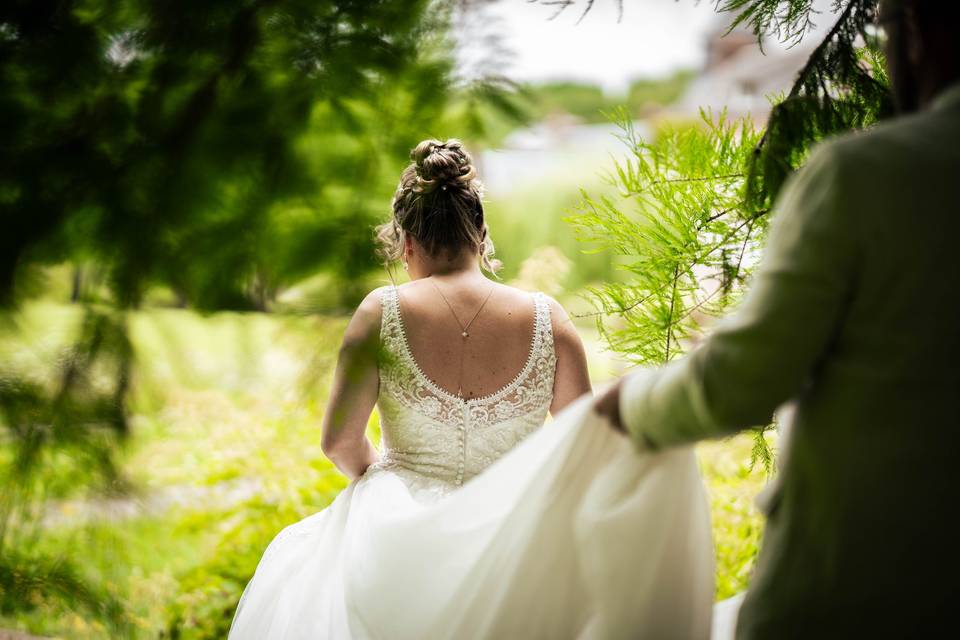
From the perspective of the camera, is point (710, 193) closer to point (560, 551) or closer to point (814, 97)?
point (814, 97)

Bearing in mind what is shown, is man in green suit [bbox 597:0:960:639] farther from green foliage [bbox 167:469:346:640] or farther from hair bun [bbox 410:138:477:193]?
green foliage [bbox 167:469:346:640]

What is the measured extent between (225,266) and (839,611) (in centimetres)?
90

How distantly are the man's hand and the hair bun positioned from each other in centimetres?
100

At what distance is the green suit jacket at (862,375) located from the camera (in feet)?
2.86

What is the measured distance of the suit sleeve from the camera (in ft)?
2.88

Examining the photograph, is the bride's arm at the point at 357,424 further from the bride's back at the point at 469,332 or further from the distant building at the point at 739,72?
the distant building at the point at 739,72

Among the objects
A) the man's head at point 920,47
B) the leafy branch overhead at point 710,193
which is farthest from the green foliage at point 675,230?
the man's head at point 920,47

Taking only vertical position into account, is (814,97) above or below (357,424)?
above

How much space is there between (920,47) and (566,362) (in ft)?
4.05

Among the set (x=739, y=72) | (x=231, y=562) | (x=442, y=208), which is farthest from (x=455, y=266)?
(x=739, y=72)

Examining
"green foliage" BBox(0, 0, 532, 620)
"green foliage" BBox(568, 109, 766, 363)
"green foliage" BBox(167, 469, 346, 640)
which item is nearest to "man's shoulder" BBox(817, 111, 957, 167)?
"green foliage" BBox(0, 0, 532, 620)

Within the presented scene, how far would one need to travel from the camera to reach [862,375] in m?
0.91

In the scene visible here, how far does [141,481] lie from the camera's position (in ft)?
3.47

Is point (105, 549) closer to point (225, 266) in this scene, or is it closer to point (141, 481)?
point (141, 481)
